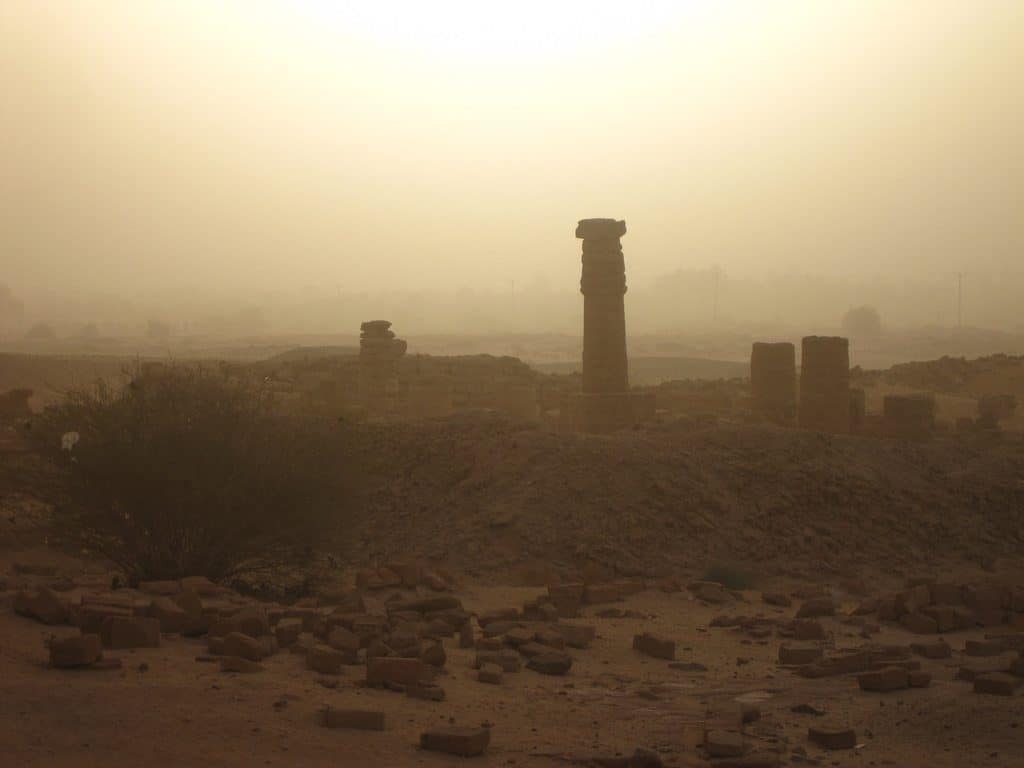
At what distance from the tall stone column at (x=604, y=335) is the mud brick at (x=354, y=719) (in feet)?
55.1

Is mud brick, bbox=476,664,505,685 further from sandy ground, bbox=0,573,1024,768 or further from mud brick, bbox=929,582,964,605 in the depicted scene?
mud brick, bbox=929,582,964,605

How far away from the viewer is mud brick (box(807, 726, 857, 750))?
306 inches

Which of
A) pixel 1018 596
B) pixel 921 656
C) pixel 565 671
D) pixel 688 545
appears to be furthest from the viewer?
pixel 688 545

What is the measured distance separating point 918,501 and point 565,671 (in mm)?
9227

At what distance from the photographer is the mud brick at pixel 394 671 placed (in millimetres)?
8344

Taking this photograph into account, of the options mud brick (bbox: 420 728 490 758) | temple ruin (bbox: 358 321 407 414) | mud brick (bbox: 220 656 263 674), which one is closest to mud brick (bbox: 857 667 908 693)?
mud brick (bbox: 420 728 490 758)

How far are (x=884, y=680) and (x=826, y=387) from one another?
610 inches

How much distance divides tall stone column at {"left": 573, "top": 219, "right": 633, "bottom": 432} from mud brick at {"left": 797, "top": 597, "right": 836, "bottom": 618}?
36.7ft

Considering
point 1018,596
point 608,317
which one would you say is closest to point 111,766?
point 1018,596

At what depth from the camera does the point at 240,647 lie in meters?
8.52

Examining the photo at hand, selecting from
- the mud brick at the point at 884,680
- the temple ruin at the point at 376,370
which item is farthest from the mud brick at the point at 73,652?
the temple ruin at the point at 376,370

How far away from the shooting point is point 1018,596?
41.0ft

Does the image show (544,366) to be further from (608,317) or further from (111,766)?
(111,766)

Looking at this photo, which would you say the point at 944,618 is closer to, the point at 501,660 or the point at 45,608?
the point at 501,660
